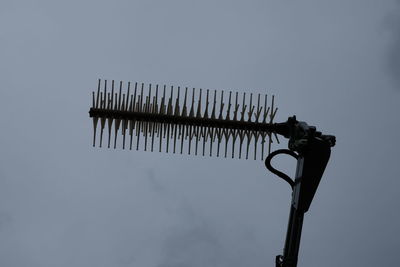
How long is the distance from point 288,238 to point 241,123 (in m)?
3.01

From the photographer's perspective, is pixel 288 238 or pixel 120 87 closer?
pixel 288 238

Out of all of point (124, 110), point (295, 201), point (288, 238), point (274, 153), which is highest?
point (124, 110)

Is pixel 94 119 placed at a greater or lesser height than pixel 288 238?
greater

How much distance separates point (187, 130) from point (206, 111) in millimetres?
653

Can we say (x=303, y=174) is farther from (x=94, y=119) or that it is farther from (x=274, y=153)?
(x=94, y=119)

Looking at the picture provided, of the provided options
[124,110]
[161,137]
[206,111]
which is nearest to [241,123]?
[206,111]

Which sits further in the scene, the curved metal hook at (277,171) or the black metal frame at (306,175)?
the curved metal hook at (277,171)

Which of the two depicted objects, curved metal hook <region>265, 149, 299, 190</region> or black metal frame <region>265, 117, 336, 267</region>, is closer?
black metal frame <region>265, 117, 336, 267</region>

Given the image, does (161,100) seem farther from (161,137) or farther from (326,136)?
(326,136)

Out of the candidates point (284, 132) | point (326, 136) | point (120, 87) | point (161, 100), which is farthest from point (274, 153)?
point (120, 87)

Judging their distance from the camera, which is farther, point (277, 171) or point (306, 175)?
point (277, 171)

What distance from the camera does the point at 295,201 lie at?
11469mm

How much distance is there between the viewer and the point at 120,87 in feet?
40.5

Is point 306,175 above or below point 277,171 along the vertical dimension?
below
